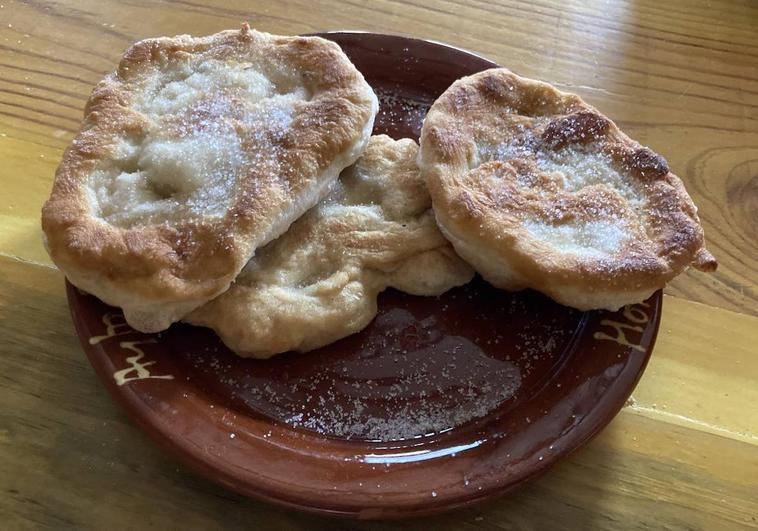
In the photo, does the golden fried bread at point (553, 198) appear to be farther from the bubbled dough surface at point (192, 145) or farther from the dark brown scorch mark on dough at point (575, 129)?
the bubbled dough surface at point (192, 145)

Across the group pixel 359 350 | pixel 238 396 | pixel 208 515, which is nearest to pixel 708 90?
pixel 359 350

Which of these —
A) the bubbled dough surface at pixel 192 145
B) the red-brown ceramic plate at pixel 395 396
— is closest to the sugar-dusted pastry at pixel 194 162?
the bubbled dough surface at pixel 192 145

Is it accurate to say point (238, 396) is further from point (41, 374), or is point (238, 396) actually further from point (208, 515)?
point (41, 374)

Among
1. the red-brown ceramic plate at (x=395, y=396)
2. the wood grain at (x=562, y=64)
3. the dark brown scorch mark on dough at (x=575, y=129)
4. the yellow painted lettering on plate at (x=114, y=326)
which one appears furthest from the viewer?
the wood grain at (x=562, y=64)

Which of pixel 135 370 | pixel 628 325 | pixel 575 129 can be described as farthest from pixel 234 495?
pixel 575 129

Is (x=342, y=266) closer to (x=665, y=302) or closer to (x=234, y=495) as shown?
(x=234, y=495)

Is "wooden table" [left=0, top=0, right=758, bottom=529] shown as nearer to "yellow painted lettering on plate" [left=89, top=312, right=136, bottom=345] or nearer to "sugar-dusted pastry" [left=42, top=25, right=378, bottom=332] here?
"yellow painted lettering on plate" [left=89, top=312, right=136, bottom=345]
